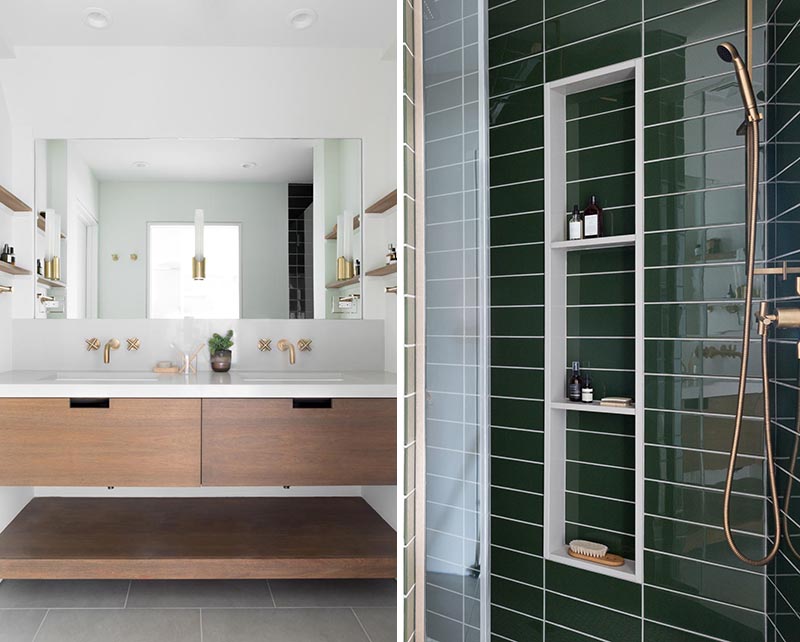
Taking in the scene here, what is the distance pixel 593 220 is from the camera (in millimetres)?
1727

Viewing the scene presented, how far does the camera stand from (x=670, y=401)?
1.61 metres

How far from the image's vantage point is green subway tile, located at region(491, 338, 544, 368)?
5.92 ft

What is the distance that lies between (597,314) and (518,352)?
244 mm

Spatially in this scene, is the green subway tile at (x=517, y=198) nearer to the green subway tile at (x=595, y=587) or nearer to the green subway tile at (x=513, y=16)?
the green subway tile at (x=513, y=16)

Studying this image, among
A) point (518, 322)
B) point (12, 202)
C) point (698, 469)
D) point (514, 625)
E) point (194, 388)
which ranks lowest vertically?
point (514, 625)

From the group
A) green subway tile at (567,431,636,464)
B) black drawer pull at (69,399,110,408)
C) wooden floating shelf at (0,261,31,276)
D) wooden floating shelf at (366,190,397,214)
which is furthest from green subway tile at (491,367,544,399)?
wooden floating shelf at (0,261,31,276)

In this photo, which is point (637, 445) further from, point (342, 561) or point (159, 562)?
point (159, 562)

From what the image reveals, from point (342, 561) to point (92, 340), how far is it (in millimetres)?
1624

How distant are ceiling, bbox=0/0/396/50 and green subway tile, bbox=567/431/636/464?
2.04m

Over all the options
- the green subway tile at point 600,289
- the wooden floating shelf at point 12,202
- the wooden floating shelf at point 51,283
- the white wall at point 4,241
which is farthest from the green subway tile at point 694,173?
the white wall at point 4,241

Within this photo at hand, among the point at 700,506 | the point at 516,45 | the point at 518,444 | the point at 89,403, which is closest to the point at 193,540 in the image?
the point at 89,403

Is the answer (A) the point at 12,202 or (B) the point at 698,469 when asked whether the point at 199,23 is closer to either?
Answer: (A) the point at 12,202

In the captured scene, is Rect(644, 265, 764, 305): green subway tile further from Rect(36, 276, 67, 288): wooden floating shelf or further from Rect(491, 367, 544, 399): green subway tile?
Rect(36, 276, 67, 288): wooden floating shelf

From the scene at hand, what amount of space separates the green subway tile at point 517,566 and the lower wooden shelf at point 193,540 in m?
0.62
